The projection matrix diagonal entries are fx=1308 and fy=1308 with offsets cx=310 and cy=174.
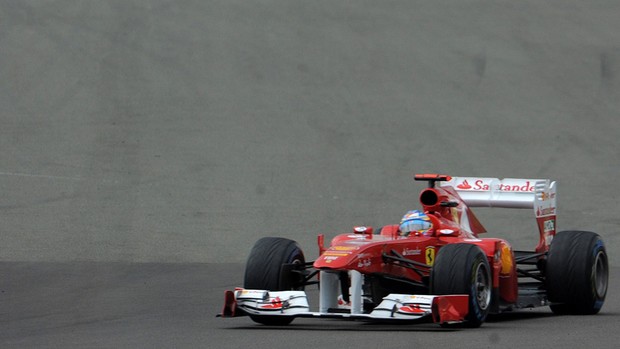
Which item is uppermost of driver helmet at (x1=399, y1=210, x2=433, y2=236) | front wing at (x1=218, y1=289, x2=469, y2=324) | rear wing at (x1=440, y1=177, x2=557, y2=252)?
rear wing at (x1=440, y1=177, x2=557, y2=252)

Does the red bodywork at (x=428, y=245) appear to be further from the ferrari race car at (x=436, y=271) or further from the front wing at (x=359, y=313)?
the front wing at (x=359, y=313)

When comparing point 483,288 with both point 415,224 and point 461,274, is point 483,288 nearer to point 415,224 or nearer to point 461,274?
point 461,274

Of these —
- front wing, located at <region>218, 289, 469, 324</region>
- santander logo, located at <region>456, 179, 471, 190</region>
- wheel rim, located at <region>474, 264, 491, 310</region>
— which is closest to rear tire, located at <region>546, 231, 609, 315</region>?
santander logo, located at <region>456, 179, 471, 190</region>

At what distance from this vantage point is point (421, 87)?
1026 inches

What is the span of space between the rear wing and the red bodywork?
1.98ft

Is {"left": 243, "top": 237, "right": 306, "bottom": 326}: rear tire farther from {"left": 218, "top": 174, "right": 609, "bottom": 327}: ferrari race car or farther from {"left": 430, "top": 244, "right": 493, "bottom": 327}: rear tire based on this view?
{"left": 430, "top": 244, "right": 493, "bottom": 327}: rear tire

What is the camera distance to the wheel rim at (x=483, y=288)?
500 inches

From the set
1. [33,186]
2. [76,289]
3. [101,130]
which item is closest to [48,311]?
[76,289]

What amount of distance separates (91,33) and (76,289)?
12438mm

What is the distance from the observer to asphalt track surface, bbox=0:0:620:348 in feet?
59.6

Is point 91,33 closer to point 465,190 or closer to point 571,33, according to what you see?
point 571,33

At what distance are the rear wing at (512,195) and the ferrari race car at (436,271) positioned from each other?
0.5 inches

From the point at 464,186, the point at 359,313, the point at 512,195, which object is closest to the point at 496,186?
the point at 512,195

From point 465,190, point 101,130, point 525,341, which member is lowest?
point 525,341
